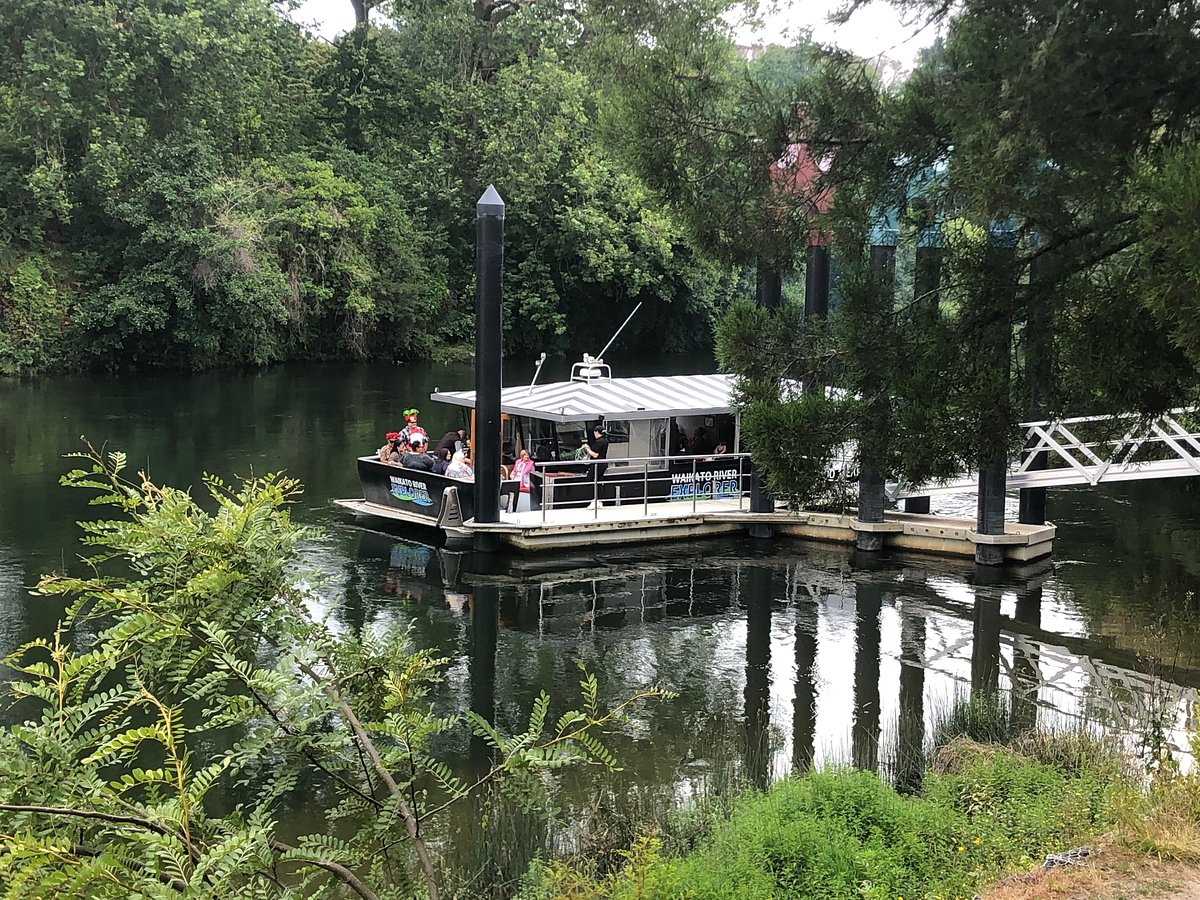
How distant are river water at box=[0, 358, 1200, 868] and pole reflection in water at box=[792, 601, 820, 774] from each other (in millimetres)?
40

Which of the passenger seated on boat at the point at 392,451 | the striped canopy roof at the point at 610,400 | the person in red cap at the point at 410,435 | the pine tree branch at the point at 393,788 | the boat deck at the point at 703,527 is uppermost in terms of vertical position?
the striped canopy roof at the point at 610,400

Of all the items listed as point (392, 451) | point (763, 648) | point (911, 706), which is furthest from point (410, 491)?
point (911, 706)

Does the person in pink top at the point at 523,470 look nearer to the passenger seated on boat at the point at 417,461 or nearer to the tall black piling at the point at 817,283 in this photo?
the passenger seated on boat at the point at 417,461

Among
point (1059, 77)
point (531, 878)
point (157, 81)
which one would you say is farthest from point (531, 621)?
point (157, 81)

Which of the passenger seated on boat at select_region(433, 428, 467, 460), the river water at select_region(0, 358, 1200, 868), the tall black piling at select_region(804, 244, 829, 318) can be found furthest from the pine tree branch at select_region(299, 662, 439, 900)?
the passenger seated on boat at select_region(433, 428, 467, 460)

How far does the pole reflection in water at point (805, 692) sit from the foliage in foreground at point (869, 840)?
7.21 feet

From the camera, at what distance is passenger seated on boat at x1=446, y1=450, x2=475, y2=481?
19938 mm

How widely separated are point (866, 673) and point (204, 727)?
9.22 m

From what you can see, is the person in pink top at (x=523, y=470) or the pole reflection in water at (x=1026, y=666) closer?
the pole reflection in water at (x=1026, y=666)

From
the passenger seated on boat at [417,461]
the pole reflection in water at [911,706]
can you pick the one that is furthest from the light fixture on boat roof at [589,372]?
the pole reflection in water at [911,706]

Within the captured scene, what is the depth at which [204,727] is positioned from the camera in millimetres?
5953

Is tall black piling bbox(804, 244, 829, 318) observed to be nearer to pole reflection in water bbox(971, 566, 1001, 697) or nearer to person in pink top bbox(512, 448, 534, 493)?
pole reflection in water bbox(971, 566, 1001, 697)

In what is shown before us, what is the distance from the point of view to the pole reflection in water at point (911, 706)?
974cm

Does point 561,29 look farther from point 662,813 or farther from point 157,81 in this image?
point 662,813
